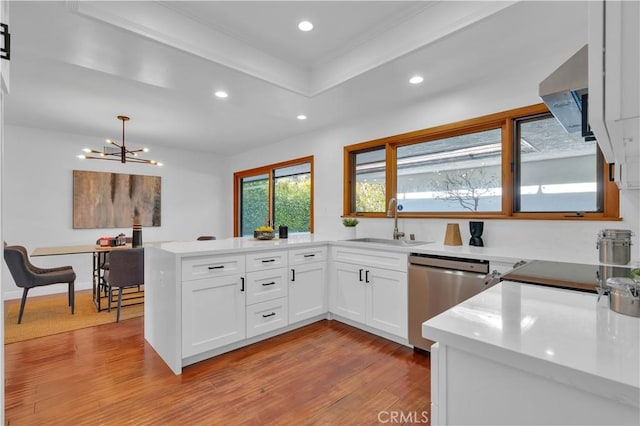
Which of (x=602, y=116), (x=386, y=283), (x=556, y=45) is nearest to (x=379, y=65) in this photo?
(x=556, y=45)

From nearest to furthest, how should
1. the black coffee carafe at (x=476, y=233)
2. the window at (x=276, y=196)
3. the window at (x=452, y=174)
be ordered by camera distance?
the black coffee carafe at (x=476, y=233)
the window at (x=452, y=174)
the window at (x=276, y=196)

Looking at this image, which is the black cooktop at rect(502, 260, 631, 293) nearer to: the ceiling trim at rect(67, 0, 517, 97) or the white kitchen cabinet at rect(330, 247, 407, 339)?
the white kitchen cabinet at rect(330, 247, 407, 339)

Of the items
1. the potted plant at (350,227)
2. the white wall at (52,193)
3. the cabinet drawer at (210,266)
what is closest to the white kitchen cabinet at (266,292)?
the cabinet drawer at (210,266)

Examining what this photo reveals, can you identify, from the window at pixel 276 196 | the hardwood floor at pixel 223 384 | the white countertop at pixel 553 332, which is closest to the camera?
the white countertop at pixel 553 332

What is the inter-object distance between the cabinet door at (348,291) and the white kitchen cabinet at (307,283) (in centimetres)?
12

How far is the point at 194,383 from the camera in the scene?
Answer: 2.12 meters

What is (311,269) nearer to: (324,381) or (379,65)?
(324,381)

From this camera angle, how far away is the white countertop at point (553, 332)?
0.62m

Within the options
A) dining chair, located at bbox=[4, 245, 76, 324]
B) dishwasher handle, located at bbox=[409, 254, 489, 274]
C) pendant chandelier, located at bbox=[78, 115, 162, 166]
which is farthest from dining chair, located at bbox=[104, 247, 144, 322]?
dishwasher handle, located at bbox=[409, 254, 489, 274]

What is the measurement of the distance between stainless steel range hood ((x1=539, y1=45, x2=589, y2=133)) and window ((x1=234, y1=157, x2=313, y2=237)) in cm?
342

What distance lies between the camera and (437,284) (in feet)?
7.83

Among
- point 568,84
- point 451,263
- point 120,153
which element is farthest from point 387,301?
point 120,153

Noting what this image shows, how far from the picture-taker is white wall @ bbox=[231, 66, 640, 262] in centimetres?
219

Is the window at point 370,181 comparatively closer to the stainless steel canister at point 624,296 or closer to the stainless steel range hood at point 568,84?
the stainless steel range hood at point 568,84
